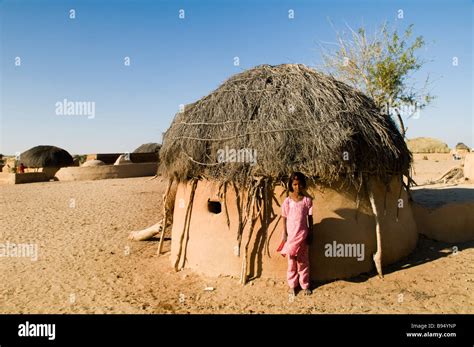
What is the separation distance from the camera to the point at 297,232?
18.8 feet

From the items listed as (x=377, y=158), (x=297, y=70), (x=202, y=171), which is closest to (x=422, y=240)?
(x=377, y=158)

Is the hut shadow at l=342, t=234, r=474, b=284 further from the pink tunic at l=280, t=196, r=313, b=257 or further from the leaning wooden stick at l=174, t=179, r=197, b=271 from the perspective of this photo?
the leaning wooden stick at l=174, t=179, r=197, b=271

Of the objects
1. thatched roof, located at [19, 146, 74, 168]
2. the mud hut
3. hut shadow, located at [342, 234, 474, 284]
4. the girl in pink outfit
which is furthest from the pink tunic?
thatched roof, located at [19, 146, 74, 168]

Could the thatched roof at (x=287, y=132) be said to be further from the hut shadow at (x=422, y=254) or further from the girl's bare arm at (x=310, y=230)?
the hut shadow at (x=422, y=254)

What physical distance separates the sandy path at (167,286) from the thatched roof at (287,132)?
6.07 feet

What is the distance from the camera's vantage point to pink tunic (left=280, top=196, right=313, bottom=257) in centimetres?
572

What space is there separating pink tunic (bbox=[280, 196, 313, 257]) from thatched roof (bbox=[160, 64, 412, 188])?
0.69 metres

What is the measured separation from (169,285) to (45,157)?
96.0 ft

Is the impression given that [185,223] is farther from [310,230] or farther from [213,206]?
[310,230]

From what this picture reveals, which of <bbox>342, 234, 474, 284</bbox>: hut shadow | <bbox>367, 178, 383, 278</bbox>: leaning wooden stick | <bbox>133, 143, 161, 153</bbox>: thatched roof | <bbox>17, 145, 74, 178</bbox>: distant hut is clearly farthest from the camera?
<bbox>133, 143, 161, 153</bbox>: thatched roof

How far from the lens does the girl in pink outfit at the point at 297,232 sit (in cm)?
573

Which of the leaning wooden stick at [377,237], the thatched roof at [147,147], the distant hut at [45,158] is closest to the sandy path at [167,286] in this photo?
the leaning wooden stick at [377,237]
